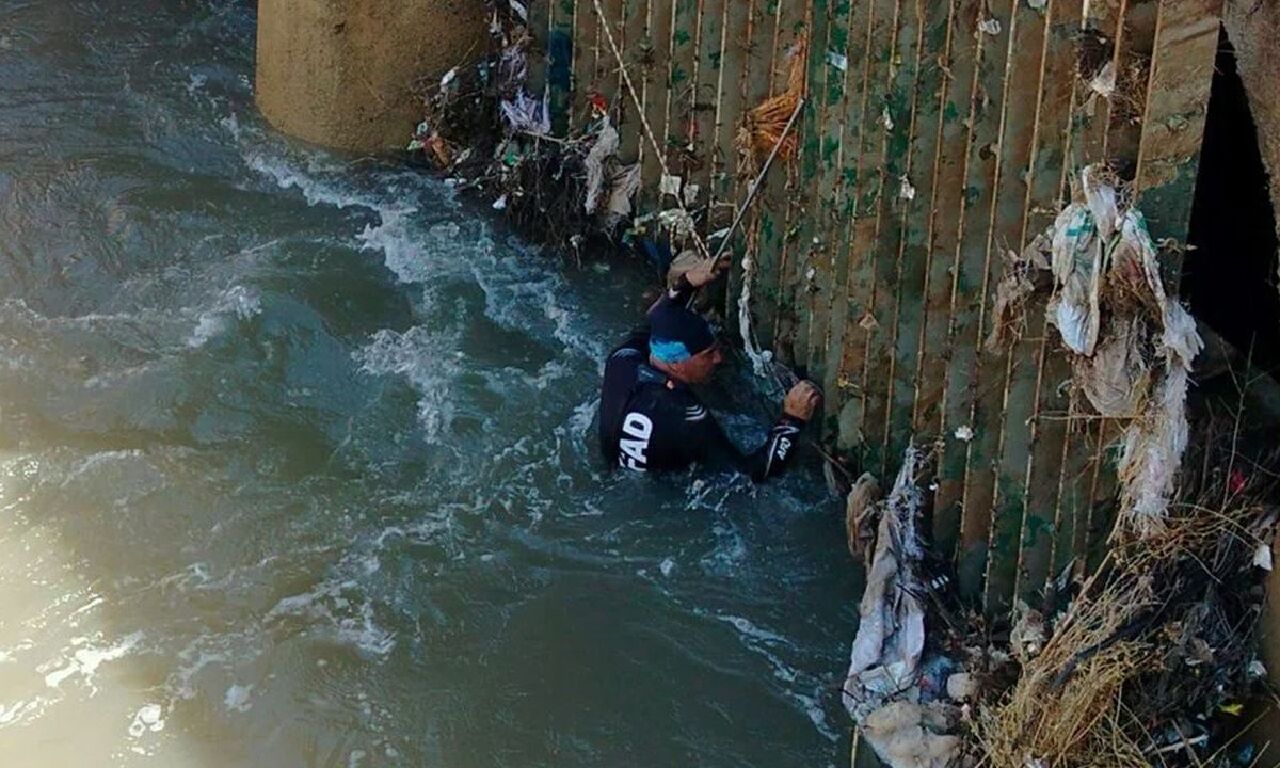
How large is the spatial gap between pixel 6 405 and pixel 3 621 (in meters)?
1.39

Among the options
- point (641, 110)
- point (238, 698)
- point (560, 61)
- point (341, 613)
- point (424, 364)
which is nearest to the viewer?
point (238, 698)

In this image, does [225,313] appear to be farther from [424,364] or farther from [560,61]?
[560,61]

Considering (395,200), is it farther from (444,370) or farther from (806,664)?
(806,664)

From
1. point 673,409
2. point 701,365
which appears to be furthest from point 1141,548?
point 701,365

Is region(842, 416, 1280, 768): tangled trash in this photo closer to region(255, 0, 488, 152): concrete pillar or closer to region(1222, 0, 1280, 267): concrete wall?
region(1222, 0, 1280, 267): concrete wall

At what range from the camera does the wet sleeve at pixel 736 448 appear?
21.8ft

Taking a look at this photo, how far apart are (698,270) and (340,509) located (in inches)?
71.5

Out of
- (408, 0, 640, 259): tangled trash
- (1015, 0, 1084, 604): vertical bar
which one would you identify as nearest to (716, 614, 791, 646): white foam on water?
(1015, 0, 1084, 604): vertical bar

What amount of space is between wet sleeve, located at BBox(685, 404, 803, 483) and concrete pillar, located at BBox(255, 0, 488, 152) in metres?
2.93

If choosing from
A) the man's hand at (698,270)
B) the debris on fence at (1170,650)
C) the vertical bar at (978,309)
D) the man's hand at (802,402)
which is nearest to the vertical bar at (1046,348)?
the vertical bar at (978,309)

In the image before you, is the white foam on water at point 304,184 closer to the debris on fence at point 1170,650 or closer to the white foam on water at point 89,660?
the white foam on water at point 89,660

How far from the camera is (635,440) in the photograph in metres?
6.76

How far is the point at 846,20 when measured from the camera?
623cm

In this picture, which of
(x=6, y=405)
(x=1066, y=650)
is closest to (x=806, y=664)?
(x=1066, y=650)
